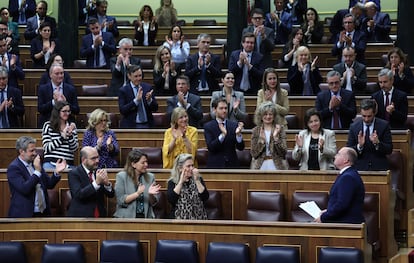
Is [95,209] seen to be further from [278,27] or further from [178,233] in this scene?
[278,27]

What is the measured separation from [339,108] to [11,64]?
4087 millimetres

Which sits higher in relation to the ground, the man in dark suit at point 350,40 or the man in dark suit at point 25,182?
the man in dark suit at point 350,40

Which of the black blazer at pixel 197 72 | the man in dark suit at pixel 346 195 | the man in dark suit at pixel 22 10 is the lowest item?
the man in dark suit at pixel 346 195

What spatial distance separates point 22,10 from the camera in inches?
691

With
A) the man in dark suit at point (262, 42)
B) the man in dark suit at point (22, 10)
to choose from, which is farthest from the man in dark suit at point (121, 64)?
the man in dark suit at point (22, 10)

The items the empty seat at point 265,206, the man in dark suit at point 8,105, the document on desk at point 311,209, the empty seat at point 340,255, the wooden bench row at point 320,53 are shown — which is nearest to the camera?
the empty seat at point 340,255

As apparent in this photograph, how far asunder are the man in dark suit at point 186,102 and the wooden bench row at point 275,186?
1.43 metres

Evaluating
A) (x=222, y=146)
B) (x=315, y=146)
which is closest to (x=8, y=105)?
(x=222, y=146)

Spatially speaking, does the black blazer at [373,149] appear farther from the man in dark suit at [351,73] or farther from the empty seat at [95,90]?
the empty seat at [95,90]

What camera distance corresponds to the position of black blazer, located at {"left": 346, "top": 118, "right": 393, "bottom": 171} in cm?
1080

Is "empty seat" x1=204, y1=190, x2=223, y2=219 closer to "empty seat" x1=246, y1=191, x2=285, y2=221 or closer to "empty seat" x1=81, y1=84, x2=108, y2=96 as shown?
"empty seat" x1=246, y1=191, x2=285, y2=221

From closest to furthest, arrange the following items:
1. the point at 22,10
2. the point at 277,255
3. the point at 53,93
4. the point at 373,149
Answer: the point at 277,255, the point at 373,149, the point at 53,93, the point at 22,10

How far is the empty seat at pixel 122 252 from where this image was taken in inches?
372

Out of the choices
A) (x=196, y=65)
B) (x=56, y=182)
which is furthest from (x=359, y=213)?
(x=196, y=65)
